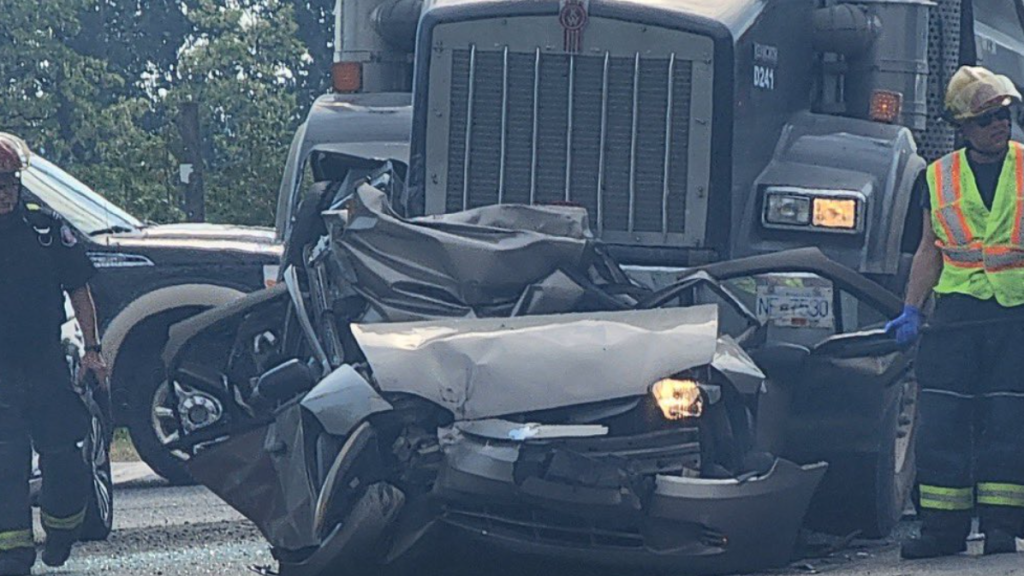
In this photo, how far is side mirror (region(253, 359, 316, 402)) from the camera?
7.61m

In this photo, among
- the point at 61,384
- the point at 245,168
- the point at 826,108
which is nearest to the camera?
the point at 61,384

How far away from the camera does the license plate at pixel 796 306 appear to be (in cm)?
813

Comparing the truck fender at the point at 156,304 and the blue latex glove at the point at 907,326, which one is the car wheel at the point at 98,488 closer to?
the truck fender at the point at 156,304

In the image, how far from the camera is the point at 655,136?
8688 millimetres

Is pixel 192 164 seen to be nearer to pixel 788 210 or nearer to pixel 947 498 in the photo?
pixel 788 210

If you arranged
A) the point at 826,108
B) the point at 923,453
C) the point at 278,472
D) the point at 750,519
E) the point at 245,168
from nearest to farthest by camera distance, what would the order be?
the point at 750,519
the point at 278,472
the point at 923,453
the point at 826,108
the point at 245,168

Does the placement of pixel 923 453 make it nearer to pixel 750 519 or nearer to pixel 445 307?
pixel 750 519

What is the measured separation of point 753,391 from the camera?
7066 mm

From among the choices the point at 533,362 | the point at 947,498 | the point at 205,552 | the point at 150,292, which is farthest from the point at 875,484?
the point at 150,292

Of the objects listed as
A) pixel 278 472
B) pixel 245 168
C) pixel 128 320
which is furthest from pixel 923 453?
pixel 245 168

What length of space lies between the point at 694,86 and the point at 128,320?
4043 mm

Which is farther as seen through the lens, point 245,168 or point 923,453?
point 245,168

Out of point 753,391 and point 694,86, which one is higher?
point 694,86

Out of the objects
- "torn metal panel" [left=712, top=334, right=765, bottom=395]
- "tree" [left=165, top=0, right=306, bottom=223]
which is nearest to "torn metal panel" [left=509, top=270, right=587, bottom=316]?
"torn metal panel" [left=712, top=334, right=765, bottom=395]
